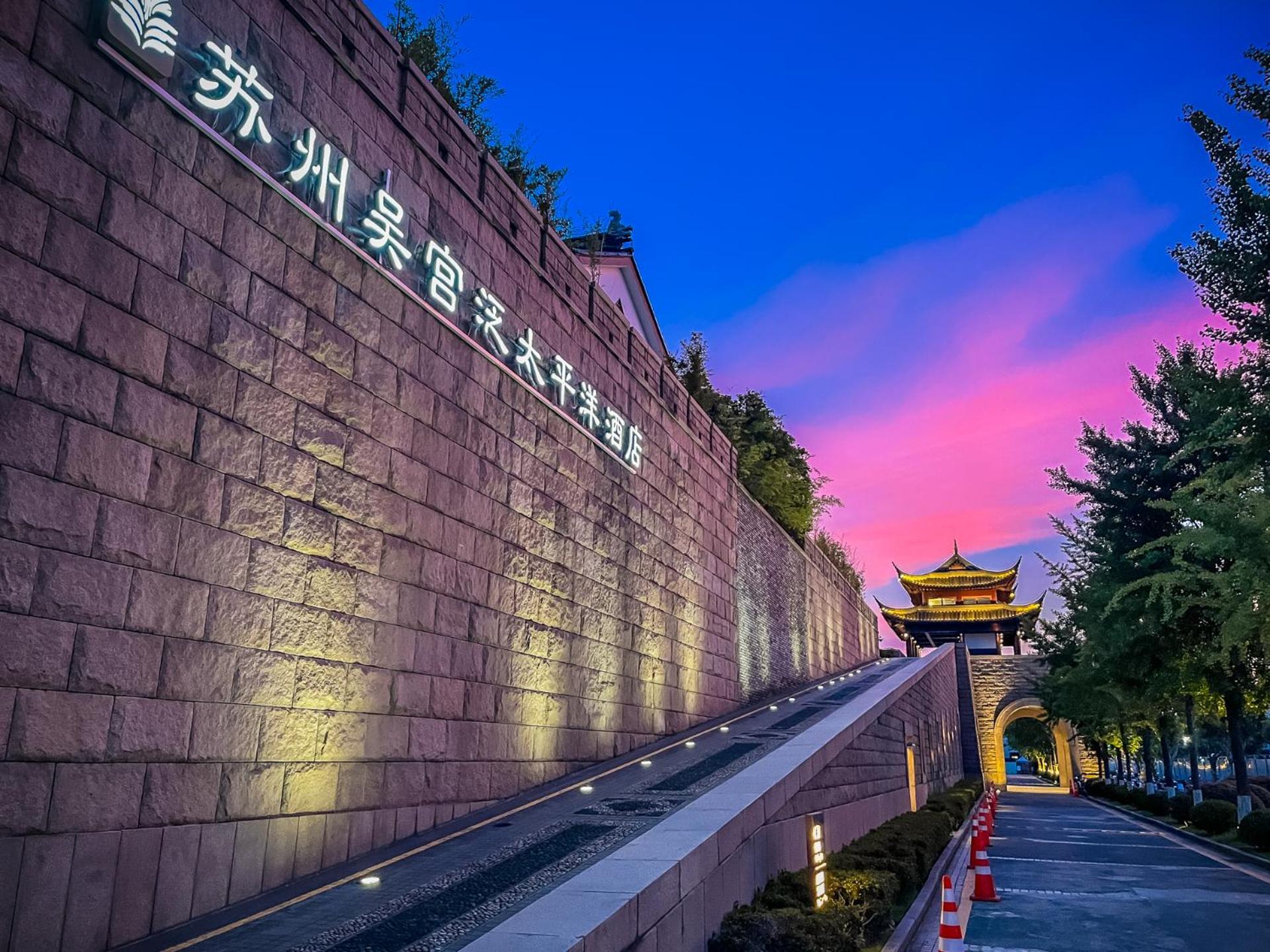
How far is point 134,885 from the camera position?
464 centimetres

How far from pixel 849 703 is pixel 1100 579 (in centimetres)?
910

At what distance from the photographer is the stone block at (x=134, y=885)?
4531 millimetres

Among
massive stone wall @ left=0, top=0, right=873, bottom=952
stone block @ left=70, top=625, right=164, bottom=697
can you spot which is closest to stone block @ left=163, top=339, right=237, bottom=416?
massive stone wall @ left=0, top=0, right=873, bottom=952

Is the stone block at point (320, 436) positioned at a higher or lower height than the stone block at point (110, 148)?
lower

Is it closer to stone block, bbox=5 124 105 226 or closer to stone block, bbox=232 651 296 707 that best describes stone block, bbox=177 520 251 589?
stone block, bbox=232 651 296 707

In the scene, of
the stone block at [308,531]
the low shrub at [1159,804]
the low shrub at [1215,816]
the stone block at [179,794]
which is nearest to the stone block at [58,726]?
the stone block at [179,794]

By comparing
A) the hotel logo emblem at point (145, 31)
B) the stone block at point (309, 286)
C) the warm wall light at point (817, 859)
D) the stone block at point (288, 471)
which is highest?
the hotel logo emblem at point (145, 31)

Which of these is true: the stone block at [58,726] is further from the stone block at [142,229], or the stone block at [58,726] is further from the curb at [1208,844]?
the curb at [1208,844]

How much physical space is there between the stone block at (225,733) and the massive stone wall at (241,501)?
0.02 metres

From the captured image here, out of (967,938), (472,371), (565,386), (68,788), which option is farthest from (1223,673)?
(68,788)

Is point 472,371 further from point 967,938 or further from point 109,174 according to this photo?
point 967,938

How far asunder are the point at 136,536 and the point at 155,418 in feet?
2.20

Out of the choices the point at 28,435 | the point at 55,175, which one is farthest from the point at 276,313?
the point at 28,435

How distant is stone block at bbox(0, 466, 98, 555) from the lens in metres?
4.26
